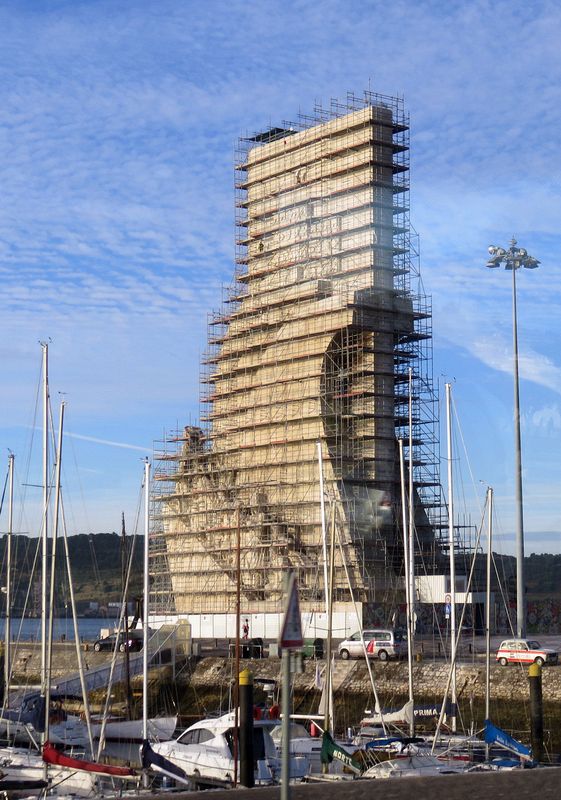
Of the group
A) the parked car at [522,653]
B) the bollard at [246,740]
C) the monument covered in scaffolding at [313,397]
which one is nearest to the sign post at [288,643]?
the bollard at [246,740]

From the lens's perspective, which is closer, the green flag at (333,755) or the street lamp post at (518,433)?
the green flag at (333,755)

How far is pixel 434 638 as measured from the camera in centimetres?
6006

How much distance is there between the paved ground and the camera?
778 inches

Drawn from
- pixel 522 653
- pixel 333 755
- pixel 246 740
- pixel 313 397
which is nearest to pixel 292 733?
pixel 333 755

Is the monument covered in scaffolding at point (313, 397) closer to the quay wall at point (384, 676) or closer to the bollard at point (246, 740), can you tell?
the quay wall at point (384, 676)

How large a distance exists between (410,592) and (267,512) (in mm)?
31254

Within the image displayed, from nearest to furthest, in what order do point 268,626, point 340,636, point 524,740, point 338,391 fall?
point 524,740
point 340,636
point 268,626
point 338,391

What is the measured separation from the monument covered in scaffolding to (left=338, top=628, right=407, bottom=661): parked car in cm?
1332

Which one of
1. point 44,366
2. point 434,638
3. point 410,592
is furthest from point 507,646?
point 44,366

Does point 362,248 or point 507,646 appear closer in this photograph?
point 507,646

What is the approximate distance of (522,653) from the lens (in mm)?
46031

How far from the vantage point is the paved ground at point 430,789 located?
19.8 metres

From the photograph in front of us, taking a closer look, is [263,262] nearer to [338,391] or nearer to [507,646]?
[338,391]

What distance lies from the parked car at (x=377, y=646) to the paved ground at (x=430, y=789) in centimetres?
2925
